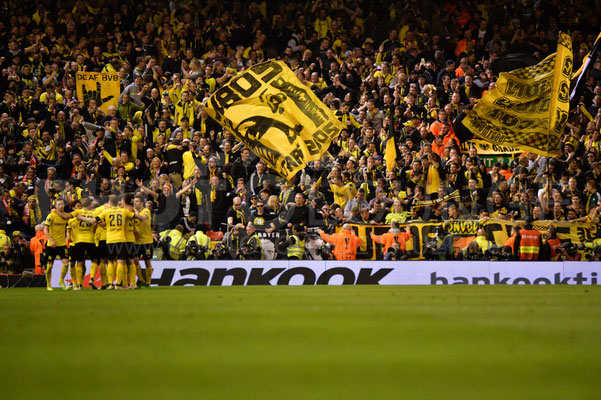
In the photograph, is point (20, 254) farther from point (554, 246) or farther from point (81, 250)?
point (554, 246)

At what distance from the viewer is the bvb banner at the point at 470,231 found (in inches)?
649

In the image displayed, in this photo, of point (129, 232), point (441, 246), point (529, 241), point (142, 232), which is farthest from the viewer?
point (441, 246)

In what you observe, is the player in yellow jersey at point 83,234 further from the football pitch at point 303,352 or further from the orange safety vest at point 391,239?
the orange safety vest at point 391,239

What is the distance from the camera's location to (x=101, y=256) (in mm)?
15086

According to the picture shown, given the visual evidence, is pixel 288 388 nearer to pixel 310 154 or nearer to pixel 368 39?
pixel 310 154

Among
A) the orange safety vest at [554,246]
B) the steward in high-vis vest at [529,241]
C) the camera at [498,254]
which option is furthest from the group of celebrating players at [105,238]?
the orange safety vest at [554,246]

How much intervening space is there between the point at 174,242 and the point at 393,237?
470 centimetres

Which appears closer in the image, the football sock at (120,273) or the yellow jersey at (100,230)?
the football sock at (120,273)

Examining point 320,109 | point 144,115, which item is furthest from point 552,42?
point 144,115

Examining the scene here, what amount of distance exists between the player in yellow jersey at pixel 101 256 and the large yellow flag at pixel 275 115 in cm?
330

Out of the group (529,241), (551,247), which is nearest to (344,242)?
(529,241)

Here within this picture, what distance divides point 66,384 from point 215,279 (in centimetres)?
1308

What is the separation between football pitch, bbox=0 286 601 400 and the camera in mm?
3791

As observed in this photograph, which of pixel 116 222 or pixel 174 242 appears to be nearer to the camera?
pixel 116 222
